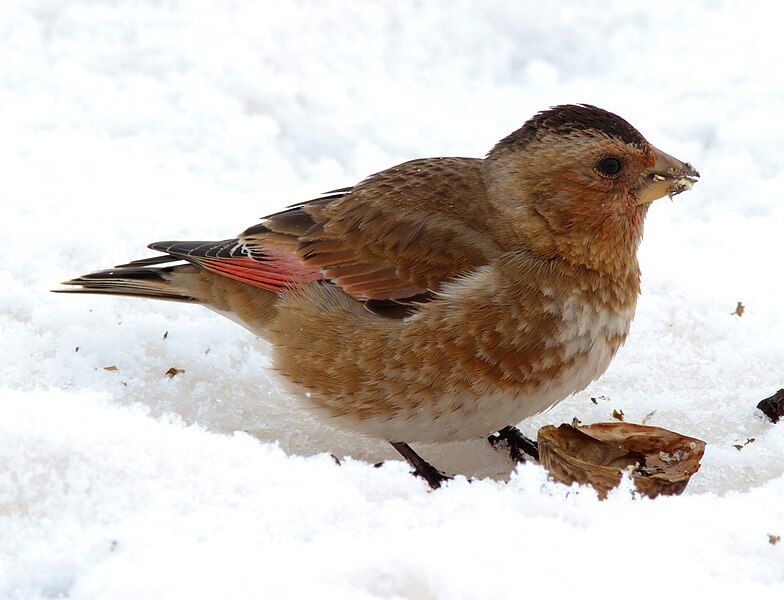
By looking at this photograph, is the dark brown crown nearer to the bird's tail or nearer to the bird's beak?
the bird's beak

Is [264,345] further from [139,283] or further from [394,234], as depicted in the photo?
[394,234]

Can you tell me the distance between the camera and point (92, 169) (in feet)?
22.0

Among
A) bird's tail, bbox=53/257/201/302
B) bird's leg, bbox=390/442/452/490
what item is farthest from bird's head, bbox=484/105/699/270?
bird's tail, bbox=53/257/201/302

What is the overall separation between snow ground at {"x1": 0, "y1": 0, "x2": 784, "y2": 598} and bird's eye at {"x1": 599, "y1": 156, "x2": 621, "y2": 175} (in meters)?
1.09

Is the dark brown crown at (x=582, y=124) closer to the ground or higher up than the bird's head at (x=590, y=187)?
higher up

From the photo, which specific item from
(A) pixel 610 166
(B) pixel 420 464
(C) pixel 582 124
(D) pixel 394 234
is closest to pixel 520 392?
(B) pixel 420 464

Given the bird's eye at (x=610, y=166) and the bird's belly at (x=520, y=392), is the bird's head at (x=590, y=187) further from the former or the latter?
the bird's belly at (x=520, y=392)

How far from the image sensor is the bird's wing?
4.38m

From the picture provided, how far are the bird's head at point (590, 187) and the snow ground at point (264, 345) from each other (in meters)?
0.87

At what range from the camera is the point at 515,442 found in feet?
15.3

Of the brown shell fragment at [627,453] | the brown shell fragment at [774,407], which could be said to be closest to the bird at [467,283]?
the brown shell fragment at [627,453]

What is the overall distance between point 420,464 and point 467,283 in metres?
0.79

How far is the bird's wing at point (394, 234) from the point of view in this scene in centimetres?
438

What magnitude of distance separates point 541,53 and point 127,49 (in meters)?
3.27
